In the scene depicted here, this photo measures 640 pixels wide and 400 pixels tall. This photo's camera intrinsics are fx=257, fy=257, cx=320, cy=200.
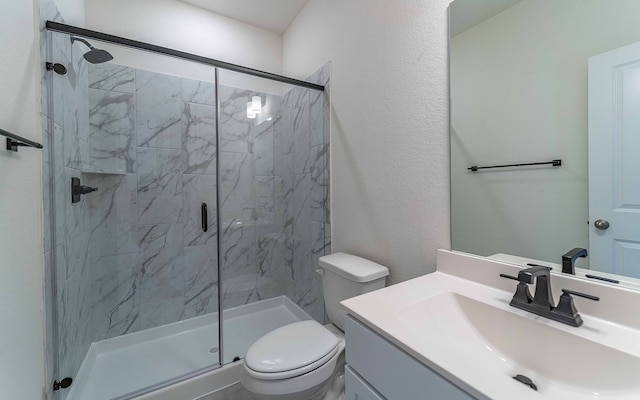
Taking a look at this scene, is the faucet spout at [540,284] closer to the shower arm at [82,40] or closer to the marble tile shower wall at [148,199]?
the marble tile shower wall at [148,199]

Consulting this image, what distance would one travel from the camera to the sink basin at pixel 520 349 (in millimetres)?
544

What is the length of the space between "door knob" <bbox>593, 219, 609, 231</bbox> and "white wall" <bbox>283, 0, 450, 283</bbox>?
0.43m

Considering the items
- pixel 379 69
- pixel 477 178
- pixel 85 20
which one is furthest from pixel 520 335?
pixel 85 20

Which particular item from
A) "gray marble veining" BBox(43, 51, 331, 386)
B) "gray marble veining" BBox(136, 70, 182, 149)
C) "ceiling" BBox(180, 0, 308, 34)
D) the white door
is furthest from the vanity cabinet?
"ceiling" BBox(180, 0, 308, 34)

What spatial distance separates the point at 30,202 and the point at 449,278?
5.43 feet

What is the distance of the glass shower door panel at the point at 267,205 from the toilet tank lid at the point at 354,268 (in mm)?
489

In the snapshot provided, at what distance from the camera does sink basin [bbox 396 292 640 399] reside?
544mm

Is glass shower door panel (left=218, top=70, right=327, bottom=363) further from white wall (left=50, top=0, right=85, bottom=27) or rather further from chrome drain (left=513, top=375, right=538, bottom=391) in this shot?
Answer: chrome drain (left=513, top=375, right=538, bottom=391)

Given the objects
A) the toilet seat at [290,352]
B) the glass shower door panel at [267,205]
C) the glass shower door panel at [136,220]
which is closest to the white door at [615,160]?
the toilet seat at [290,352]

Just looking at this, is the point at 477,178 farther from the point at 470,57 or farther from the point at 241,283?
the point at 241,283

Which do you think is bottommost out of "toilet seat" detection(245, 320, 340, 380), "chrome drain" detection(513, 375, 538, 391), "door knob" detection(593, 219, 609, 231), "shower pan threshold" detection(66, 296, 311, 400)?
"shower pan threshold" detection(66, 296, 311, 400)

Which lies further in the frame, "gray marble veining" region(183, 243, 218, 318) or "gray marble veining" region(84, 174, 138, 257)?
"gray marble veining" region(183, 243, 218, 318)

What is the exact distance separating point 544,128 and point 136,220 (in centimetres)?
245

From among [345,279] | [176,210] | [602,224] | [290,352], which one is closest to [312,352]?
[290,352]
